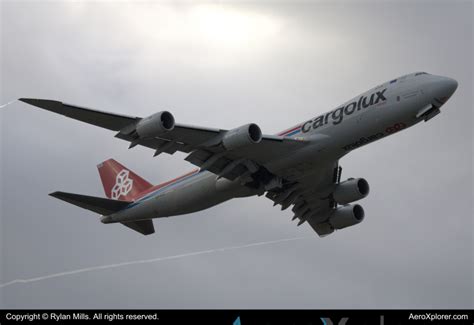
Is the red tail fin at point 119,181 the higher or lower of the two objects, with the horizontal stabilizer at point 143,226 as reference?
higher

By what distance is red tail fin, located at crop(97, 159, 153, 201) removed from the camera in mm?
Answer: 45938

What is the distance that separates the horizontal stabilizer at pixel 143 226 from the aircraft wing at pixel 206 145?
9.42 meters

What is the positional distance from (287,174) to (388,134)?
245 inches

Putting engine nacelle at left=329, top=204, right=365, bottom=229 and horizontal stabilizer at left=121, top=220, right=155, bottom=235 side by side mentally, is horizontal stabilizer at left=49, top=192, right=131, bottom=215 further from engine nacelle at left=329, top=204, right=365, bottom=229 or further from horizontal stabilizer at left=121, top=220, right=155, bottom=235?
engine nacelle at left=329, top=204, right=365, bottom=229

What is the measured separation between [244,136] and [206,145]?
8.77 ft

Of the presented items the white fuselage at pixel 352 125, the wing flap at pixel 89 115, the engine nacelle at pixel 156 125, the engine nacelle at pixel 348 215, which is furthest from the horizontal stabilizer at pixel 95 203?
the engine nacelle at pixel 348 215

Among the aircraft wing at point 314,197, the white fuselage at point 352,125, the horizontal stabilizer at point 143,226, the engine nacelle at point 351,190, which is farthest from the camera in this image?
the horizontal stabilizer at point 143,226

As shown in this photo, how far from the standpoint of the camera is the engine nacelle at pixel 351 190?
41.4 meters

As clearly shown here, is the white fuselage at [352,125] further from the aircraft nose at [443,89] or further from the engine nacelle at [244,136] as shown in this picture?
the engine nacelle at [244,136]

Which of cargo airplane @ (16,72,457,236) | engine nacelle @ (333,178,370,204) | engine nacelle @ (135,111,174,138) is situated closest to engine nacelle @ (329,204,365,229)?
cargo airplane @ (16,72,457,236)

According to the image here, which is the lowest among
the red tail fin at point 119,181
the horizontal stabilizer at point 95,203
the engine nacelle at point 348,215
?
the engine nacelle at point 348,215

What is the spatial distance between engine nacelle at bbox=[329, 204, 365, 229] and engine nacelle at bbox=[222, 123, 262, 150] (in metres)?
11.6
